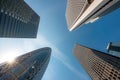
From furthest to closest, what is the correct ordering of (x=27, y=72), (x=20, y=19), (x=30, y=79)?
1. (x=20, y=19)
2. (x=27, y=72)
3. (x=30, y=79)

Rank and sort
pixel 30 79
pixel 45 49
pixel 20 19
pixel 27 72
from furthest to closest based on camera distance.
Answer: pixel 45 49, pixel 20 19, pixel 27 72, pixel 30 79

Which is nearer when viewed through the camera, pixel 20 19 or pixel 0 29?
pixel 0 29

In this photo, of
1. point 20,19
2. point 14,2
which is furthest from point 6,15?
point 20,19

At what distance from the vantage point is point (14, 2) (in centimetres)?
10419

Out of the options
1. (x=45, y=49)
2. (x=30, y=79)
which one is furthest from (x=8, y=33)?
(x=45, y=49)

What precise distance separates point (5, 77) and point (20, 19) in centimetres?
6460

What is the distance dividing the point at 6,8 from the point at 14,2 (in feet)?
34.3

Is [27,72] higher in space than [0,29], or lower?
lower

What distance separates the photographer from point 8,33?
110 meters

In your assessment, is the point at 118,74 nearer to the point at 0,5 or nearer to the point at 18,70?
the point at 18,70

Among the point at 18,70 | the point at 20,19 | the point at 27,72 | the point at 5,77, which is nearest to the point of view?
the point at 5,77

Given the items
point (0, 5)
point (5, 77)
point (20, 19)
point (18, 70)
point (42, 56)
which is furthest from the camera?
point (42, 56)

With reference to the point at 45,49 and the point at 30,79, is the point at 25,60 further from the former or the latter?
the point at 45,49

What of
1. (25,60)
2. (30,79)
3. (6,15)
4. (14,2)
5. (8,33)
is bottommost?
(30,79)
